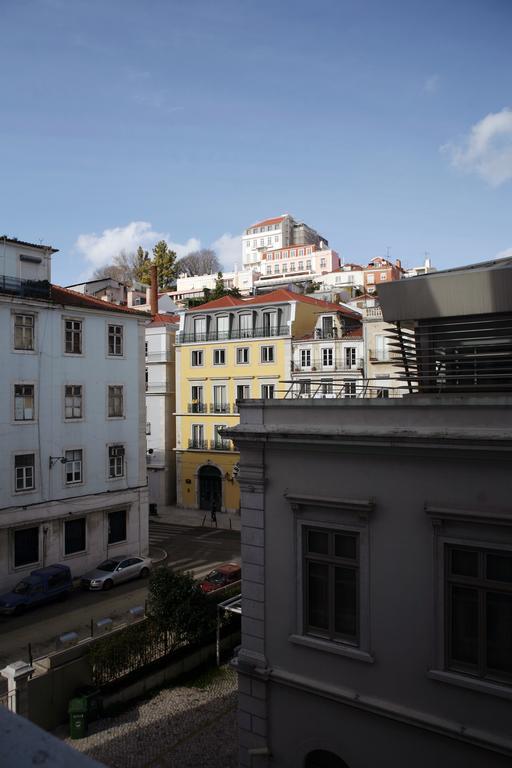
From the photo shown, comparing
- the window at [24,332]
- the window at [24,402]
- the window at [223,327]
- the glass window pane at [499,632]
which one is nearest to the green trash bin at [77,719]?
the glass window pane at [499,632]

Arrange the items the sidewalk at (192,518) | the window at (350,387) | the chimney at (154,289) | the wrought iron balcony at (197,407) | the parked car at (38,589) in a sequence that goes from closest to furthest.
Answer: the window at (350,387)
the parked car at (38,589)
the sidewalk at (192,518)
the wrought iron balcony at (197,407)
the chimney at (154,289)

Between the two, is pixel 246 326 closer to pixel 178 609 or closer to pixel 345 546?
pixel 178 609

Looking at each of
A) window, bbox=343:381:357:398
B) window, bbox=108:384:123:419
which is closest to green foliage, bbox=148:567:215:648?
window, bbox=343:381:357:398

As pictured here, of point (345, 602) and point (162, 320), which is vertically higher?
point (162, 320)

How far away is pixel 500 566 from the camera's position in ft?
27.9

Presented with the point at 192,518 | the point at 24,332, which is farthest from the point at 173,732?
the point at 192,518

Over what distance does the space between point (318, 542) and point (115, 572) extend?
60.8 ft

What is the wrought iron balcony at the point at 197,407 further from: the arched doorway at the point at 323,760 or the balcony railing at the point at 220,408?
the arched doorway at the point at 323,760

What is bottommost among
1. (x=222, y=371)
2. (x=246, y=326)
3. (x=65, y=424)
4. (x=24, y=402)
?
(x=65, y=424)

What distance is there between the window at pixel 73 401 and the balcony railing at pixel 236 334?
17.0 metres

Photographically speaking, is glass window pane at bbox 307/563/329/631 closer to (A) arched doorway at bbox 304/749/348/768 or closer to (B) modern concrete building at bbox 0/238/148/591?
(A) arched doorway at bbox 304/749/348/768

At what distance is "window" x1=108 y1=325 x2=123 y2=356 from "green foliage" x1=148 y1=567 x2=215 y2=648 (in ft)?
46.3

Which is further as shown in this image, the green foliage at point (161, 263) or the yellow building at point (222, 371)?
the green foliage at point (161, 263)

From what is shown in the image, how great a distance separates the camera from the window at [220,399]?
42906 millimetres
